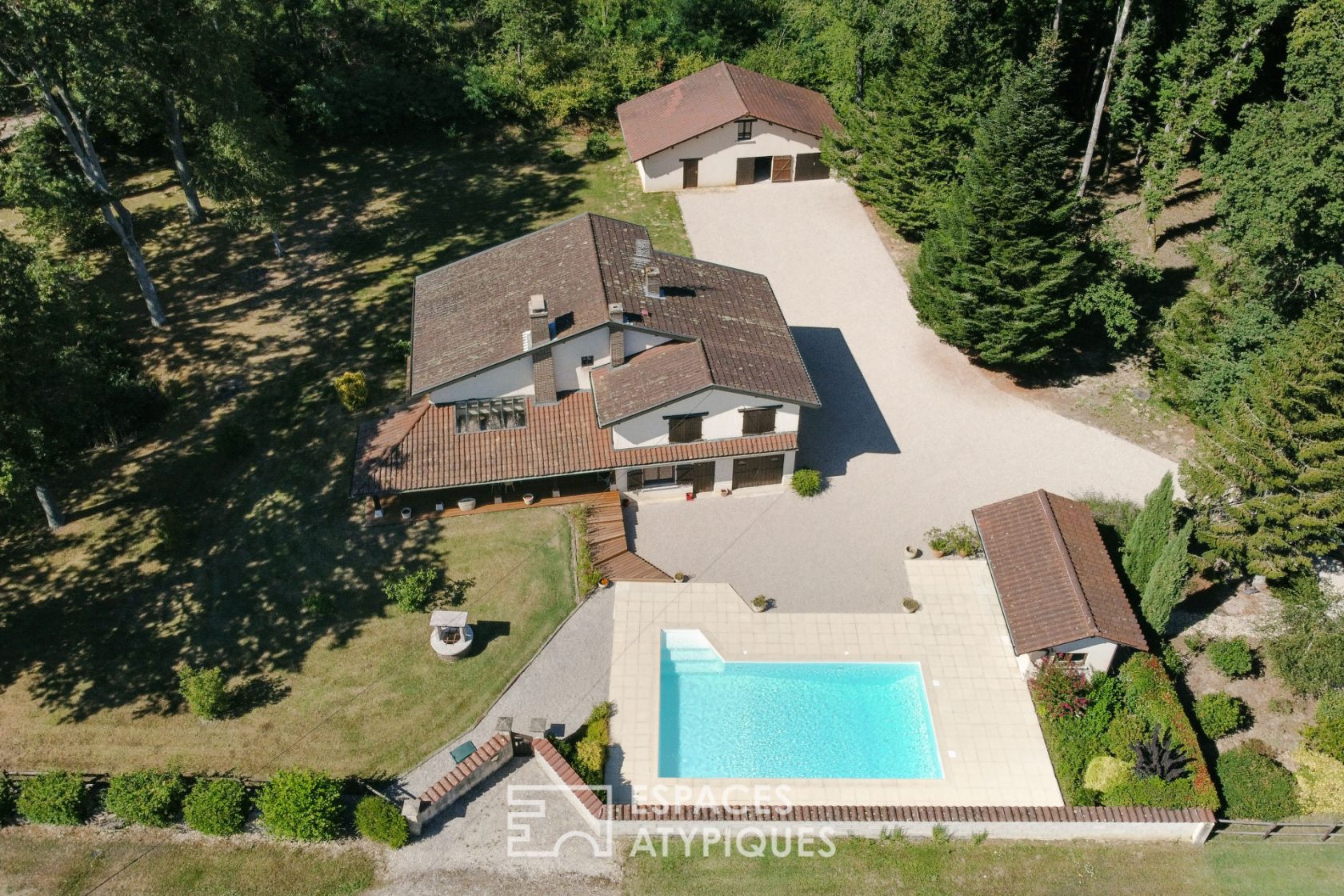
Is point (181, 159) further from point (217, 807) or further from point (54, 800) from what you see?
point (217, 807)

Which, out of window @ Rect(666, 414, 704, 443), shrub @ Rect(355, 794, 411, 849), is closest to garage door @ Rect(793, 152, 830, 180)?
window @ Rect(666, 414, 704, 443)

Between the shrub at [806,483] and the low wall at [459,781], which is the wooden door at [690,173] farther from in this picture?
the low wall at [459,781]

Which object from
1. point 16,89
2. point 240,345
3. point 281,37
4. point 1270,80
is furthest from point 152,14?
point 1270,80

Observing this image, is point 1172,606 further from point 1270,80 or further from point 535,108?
point 535,108

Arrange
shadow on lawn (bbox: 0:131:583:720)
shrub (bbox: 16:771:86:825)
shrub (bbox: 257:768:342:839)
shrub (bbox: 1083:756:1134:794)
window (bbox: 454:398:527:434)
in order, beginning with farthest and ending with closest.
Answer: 1. window (bbox: 454:398:527:434)
2. shadow on lawn (bbox: 0:131:583:720)
3. shrub (bbox: 1083:756:1134:794)
4. shrub (bbox: 16:771:86:825)
5. shrub (bbox: 257:768:342:839)

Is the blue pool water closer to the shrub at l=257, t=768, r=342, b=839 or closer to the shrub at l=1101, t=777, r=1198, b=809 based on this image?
the shrub at l=1101, t=777, r=1198, b=809

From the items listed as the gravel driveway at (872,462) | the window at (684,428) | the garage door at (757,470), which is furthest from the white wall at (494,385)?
the garage door at (757,470)
